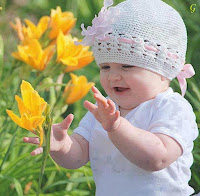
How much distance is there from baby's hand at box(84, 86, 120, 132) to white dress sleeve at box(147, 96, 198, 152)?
125mm

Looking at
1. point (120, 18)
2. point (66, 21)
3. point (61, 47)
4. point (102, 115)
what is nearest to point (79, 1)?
point (66, 21)

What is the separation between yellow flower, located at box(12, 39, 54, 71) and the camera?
182 cm

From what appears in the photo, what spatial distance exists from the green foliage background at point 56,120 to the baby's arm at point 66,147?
296 millimetres

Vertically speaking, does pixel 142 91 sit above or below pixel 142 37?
below

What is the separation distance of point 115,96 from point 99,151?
0.15 metres

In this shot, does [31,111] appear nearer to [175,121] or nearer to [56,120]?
[175,121]

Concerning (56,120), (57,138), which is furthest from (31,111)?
(56,120)

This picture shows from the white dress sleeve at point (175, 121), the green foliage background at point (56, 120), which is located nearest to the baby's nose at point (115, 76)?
the white dress sleeve at point (175, 121)

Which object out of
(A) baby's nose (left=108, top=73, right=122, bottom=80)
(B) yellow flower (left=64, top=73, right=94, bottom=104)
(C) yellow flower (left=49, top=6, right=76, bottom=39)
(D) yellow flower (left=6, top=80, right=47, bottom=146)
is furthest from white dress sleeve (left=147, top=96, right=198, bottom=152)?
(C) yellow flower (left=49, top=6, right=76, bottom=39)

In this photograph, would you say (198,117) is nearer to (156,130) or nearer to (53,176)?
(53,176)

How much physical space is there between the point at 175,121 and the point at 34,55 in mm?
744

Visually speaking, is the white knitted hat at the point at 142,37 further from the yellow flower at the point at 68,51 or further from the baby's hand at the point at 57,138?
the yellow flower at the point at 68,51

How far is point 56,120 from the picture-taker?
7.44ft

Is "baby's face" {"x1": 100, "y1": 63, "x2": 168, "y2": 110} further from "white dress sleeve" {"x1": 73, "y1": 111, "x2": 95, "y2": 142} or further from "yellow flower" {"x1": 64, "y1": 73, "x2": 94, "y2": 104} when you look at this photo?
"yellow flower" {"x1": 64, "y1": 73, "x2": 94, "y2": 104}
